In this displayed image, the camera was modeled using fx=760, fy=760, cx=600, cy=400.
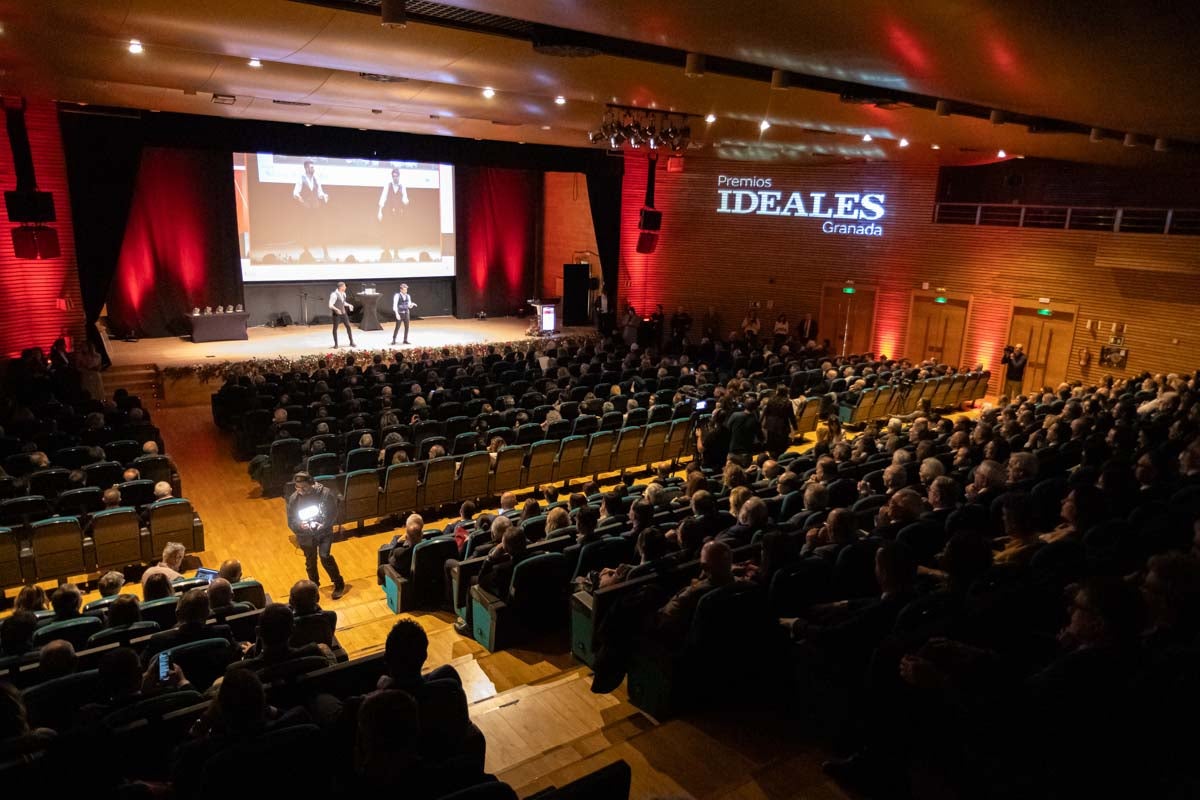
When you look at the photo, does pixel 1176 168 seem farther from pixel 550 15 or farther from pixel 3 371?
pixel 3 371

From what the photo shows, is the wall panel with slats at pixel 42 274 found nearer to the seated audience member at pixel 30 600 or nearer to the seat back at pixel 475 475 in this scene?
the seat back at pixel 475 475

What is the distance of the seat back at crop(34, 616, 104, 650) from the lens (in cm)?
486

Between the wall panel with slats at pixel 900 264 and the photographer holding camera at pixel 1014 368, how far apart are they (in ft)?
2.30

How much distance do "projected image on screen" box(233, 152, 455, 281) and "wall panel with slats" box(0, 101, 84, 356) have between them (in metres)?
4.65

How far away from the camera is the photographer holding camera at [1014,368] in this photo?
15.1 meters

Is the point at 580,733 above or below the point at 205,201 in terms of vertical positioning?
below

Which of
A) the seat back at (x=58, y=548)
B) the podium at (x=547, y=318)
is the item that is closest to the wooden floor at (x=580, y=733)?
the seat back at (x=58, y=548)

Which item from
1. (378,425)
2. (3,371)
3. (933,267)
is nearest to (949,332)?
(933,267)

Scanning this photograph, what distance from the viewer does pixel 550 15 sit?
5285mm

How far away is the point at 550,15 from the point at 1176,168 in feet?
43.2

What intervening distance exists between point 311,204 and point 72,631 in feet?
53.7

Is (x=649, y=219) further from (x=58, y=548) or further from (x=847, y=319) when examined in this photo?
(x=58, y=548)

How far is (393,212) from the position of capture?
20797 millimetres

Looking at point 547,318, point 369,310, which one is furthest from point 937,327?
point 369,310
